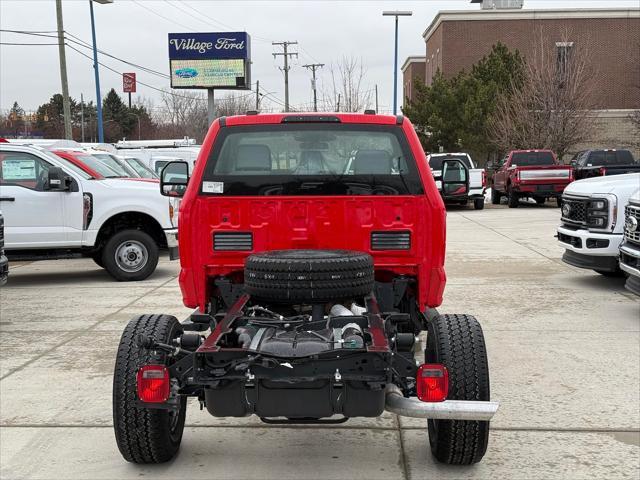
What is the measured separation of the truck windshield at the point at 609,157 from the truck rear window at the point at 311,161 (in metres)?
22.3

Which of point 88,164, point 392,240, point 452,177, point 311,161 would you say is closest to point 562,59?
point 88,164

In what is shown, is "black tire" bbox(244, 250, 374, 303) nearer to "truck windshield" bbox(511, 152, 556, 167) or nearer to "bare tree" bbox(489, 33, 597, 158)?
"truck windshield" bbox(511, 152, 556, 167)

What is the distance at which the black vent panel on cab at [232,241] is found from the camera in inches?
195

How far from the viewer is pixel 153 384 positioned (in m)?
3.60

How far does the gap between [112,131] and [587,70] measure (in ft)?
222

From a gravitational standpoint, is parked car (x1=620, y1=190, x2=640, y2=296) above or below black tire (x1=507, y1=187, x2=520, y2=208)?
above

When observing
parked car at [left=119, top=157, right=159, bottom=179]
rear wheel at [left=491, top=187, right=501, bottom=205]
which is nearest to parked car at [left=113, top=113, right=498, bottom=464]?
parked car at [left=119, top=157, right=159, bottom=179]

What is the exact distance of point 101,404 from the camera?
532 cm

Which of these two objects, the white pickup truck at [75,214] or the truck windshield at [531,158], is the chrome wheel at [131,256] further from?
the truck windshield at [531,158]

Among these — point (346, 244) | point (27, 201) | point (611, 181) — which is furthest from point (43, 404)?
point (611, 181)

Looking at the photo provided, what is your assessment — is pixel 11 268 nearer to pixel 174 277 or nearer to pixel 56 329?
pixel 174 277

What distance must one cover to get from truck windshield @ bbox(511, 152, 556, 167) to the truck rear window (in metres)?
21.3

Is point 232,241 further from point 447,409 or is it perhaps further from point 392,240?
point 447,409

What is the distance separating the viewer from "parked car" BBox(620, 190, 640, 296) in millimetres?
7570
